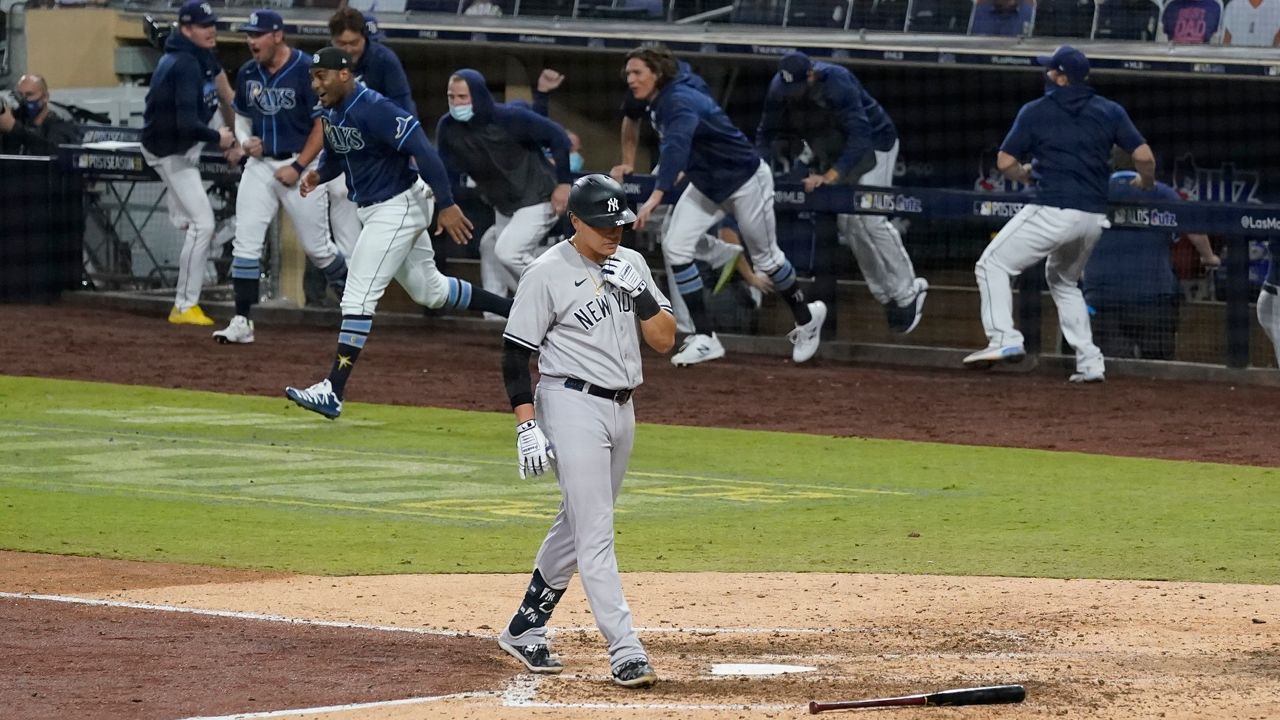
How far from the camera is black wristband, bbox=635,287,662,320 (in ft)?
20.4

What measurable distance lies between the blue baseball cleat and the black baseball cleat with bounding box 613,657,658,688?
19.9 feet

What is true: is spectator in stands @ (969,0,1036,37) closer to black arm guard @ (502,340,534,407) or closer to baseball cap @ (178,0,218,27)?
baseball cap @ (178,0,218,27)

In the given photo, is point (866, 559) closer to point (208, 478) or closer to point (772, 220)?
point (208, 478)

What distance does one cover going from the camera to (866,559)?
27.3ft

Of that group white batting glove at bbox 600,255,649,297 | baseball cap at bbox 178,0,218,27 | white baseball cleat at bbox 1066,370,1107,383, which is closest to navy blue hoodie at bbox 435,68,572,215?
baseball cap at bbox 178,0,218,27

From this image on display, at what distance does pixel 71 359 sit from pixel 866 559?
27.7ft

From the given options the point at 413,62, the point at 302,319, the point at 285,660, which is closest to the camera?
the point at 285,660

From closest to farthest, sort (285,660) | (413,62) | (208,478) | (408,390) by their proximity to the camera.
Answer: (285,660) → (208,478) → (408,390) → (413,62)

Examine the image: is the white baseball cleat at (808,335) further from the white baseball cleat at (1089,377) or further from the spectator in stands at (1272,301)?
the spectator in stands at (1272,301)

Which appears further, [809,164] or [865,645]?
[809,164]

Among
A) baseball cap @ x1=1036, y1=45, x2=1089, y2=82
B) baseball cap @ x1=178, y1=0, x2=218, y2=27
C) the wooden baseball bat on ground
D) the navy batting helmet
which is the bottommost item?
the wooden baseball bat on ground

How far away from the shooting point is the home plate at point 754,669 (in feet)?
20.3

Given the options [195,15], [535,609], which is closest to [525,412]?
[535,609]

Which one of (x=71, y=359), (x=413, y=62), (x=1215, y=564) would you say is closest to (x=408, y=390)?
(x=71, y=359)
